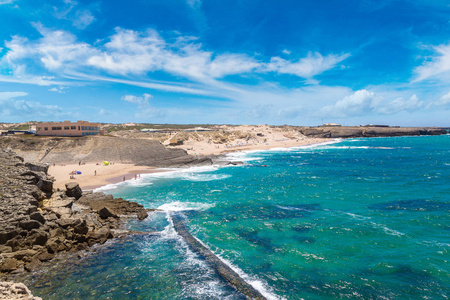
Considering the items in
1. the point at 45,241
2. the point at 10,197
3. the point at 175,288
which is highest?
the point at 10,197

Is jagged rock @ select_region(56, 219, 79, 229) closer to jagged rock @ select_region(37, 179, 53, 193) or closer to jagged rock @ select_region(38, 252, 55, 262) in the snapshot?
jagged rock @ select_region(38, 252, 55, 262)

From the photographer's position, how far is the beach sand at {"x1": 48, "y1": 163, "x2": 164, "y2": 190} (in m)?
43.9

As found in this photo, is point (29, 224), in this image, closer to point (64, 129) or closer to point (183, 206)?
point (183, 206)

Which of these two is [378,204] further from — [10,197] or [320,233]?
[10,197]

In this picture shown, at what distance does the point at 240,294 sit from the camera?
1407 centimetres

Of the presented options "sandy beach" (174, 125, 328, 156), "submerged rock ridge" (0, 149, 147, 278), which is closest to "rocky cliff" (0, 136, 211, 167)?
"sandy beach" (174, 125, 328, 156)

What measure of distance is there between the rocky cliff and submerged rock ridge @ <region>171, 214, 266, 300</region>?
1654 inches

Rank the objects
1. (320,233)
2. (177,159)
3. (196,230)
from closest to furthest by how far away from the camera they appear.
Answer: (320,233) → (196,230) → (177,159)

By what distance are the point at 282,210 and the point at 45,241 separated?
2095cm

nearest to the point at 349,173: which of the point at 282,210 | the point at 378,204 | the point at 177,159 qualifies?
the point at 378,204

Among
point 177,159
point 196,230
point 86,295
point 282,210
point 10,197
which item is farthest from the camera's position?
point 177,159

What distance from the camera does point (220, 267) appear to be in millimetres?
16875

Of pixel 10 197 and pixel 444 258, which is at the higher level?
pixel 10 197

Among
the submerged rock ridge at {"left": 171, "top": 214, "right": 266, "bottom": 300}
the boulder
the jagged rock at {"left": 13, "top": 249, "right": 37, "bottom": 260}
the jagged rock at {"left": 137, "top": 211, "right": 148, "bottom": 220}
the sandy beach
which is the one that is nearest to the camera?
the submerged rock ridge at {"left": 171, "top": 214, "right": 266, "bottom": 300}
